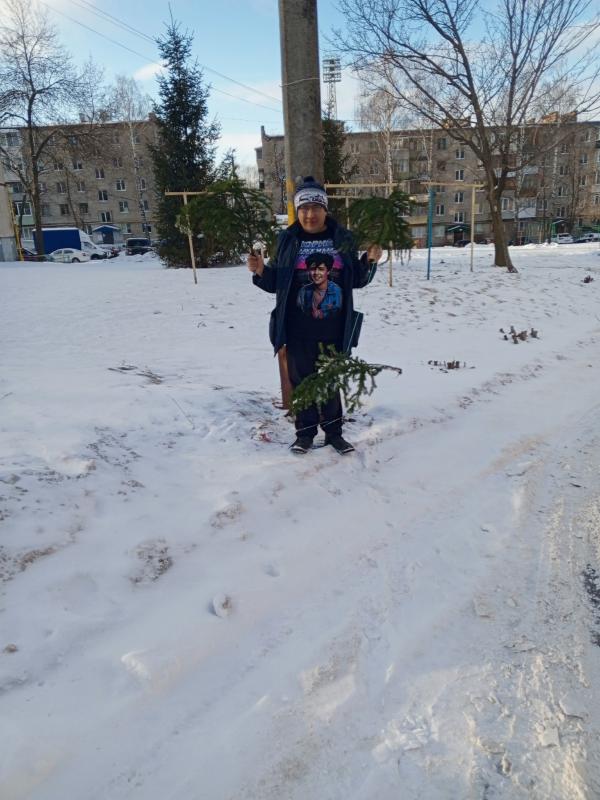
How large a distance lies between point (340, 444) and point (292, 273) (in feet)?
4.42

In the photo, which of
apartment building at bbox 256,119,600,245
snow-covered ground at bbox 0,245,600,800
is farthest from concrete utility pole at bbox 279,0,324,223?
apartment building at bbox 256,119,600,245

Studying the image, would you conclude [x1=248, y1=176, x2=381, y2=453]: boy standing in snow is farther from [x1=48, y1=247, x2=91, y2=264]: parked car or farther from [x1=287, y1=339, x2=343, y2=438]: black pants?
[x1=48, y1=247, x2=91, y2=264]: parked car

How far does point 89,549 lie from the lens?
2.76m

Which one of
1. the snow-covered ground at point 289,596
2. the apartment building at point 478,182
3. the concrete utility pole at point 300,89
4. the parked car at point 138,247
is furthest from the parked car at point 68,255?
the concrete utility pole at point 300,89

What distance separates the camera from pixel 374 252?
3.84 metres

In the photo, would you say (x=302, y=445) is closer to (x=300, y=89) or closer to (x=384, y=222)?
(x=384, y=222)

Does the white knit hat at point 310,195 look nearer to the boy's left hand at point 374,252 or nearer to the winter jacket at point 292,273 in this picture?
the winter jacket at point 292,273

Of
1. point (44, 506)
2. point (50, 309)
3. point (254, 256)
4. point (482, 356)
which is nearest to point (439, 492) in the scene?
point (254, 256)

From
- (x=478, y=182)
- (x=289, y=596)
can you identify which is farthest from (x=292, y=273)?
(x=478, y=182)

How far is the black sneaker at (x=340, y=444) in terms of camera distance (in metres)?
4.07

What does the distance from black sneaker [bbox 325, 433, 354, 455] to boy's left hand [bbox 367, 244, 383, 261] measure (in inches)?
53.7

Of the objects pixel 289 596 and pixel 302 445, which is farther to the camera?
pixel 302 445

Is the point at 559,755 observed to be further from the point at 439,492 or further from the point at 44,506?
the point at 44,506

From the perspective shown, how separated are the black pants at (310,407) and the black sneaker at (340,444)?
3cm
